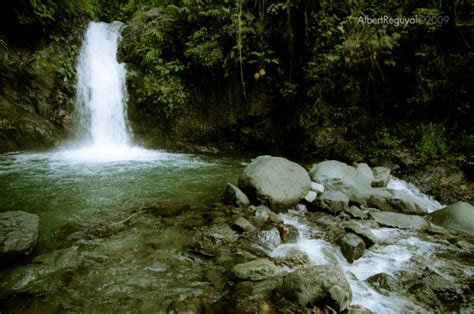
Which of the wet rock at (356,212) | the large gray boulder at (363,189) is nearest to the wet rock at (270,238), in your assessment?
the wet rock at (356,212)

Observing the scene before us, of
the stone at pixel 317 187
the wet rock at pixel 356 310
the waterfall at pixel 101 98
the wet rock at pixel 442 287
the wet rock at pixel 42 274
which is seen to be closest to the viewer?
the wet rock at pixel 356 310

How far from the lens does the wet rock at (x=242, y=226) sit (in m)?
4.13

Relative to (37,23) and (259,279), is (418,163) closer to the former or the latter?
(259,279)

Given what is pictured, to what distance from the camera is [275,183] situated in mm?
5156

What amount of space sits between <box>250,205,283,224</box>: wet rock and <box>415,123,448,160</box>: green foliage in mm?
4685

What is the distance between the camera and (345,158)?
800 centimetres

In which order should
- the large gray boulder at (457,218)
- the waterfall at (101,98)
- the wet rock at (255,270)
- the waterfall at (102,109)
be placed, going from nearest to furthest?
the wet rock at (255,270) < the large gray boulder at (457,218) < the waterfall at (102,109) < the waterfall at (101,98)

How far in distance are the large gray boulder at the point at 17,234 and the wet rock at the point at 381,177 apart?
6041 millimetres

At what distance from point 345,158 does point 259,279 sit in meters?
5.70

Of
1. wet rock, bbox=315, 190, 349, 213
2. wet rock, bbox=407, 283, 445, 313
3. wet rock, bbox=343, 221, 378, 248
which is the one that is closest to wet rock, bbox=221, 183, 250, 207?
wet rock, bbox=315, 190, 349, 213

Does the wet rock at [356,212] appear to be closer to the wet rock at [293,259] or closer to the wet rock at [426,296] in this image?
the wet rock at [293,259]

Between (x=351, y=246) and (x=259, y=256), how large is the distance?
45.7 inches

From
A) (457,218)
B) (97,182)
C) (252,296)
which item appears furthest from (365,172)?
(97,182)

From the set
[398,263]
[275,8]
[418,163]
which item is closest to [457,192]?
[418,163]
